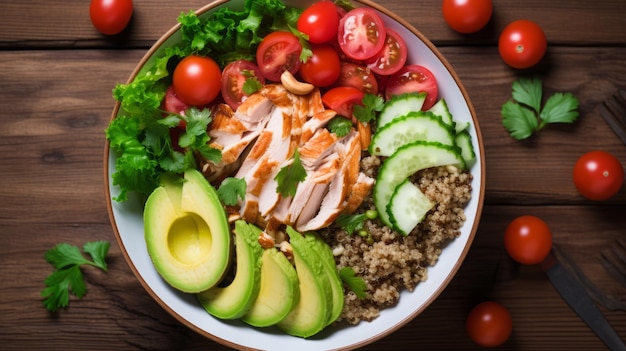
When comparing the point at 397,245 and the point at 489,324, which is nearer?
the point at 397,245

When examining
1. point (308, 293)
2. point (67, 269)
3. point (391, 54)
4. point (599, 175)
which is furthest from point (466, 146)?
point (67, 269)

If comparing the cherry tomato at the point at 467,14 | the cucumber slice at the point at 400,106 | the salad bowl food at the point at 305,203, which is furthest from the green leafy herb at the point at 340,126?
the cherry tomato at the point at 467,14

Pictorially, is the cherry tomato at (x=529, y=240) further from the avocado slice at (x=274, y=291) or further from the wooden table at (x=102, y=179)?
the avocado slice at (x=274, y=291)

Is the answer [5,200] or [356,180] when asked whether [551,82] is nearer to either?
[356,180]

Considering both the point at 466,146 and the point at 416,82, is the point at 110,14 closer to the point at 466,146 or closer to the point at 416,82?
the point at 416,82

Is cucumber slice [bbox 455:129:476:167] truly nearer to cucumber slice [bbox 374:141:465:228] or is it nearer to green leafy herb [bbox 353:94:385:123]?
cucumber slice [bbox 374:141:465:228]

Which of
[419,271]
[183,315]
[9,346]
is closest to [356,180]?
[419,271]

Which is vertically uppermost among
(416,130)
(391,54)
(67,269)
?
(391,54)
